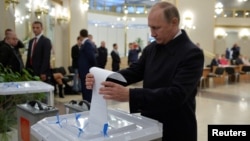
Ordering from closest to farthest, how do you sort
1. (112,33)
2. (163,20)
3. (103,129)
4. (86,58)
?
(103,129)
(163,20)
(86,58)
(112,33)

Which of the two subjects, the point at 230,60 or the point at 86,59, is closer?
the point at 86,59

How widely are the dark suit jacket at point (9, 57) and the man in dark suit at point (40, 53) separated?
324 mm

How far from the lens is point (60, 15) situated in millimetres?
9773

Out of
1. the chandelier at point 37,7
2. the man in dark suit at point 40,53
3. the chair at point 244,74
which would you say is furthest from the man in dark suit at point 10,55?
the chair at point 244,74

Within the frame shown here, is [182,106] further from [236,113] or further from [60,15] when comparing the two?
[60,15]

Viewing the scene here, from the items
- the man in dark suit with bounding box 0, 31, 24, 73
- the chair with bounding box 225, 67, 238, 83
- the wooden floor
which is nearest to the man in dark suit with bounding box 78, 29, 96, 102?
the wooden floor

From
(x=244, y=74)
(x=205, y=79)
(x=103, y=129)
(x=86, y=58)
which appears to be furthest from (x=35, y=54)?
(x=244, y=74)

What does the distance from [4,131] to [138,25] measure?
49.0 feet

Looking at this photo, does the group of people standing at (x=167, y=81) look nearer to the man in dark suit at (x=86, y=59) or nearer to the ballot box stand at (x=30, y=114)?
the ballot box stand at (x=30, y=114)

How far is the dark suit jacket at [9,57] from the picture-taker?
484 centimetres

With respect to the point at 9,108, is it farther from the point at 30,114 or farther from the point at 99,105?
the point at 99,105

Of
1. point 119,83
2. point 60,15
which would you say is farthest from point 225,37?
point 119,83

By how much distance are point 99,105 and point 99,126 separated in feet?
0.31

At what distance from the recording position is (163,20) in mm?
1326
